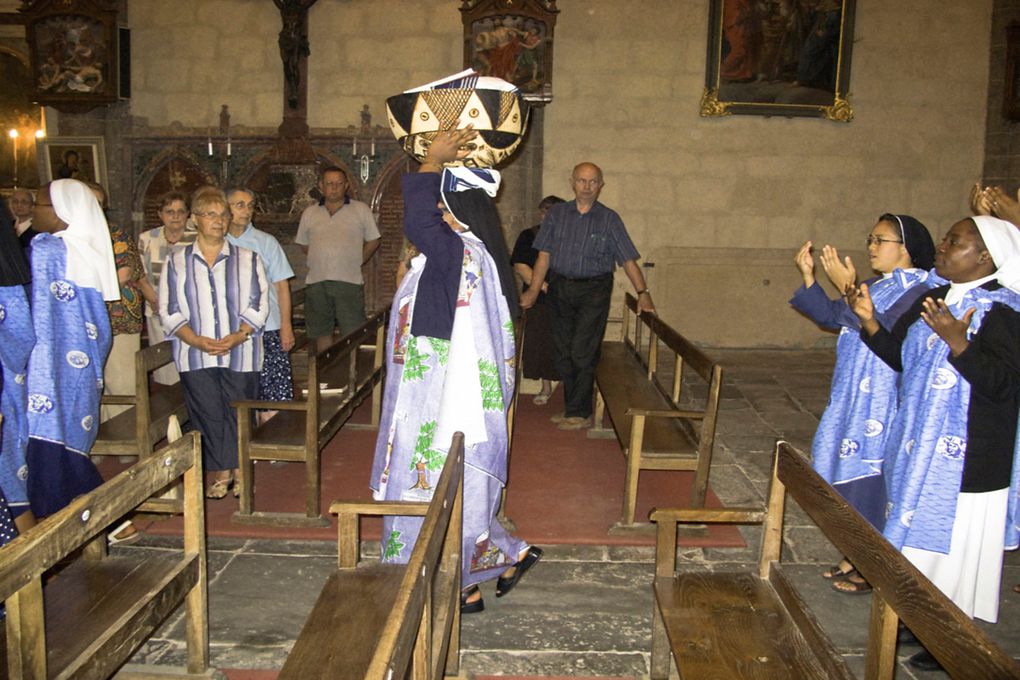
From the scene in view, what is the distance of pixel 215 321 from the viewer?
152 inches

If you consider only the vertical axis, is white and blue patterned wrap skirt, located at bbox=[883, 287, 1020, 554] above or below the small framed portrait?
below

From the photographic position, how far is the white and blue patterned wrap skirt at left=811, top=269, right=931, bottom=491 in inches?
119

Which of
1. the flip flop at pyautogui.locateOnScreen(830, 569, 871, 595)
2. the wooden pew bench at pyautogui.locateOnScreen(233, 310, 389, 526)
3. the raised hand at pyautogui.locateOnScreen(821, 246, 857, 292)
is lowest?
the flip flop at pyautogui.locateOnScreen(830, 569, 871, 595)

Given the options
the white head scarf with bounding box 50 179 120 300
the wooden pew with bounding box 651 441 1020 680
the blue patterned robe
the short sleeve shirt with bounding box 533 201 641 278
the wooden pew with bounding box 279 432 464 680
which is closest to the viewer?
the wooden pew with bounding box 651 441 1020 680

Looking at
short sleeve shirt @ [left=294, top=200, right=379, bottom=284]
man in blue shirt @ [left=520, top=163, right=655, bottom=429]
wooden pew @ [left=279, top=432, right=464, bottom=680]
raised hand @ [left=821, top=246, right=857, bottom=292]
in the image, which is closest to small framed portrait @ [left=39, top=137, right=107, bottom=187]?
short sleeve shirt @ [left=294, top=200, right=379, bottom=284]

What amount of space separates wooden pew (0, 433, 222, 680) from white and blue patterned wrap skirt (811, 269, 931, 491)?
7.51 ft

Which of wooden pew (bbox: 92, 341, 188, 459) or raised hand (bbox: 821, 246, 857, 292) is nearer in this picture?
raised hand (bbox: 821, 246, 857, 292)

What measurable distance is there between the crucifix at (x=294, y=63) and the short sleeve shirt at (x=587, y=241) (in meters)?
4.32

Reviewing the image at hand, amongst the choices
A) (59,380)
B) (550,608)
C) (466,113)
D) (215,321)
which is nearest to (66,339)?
(59,380)

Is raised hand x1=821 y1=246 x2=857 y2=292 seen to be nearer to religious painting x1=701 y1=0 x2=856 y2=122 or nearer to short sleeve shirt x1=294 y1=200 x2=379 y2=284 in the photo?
short sleeve shirt x1=294 y1=200 x2=379 y2=284

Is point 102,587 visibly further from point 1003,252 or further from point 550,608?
point 1003,252

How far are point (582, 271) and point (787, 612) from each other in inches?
131

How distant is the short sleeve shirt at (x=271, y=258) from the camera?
4509 mm

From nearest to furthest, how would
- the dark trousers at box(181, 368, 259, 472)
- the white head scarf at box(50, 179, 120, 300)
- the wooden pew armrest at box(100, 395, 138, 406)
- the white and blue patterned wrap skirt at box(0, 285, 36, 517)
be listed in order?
the white and blue patterned wrap skirt at box(0, 285, 36, 517) < the white head scarf at box(50, 179, 120, 300) < the dark trousers at box(181, 368, 259, 472) < the wooden pew armrest at box(100, 395, 138, 406)
